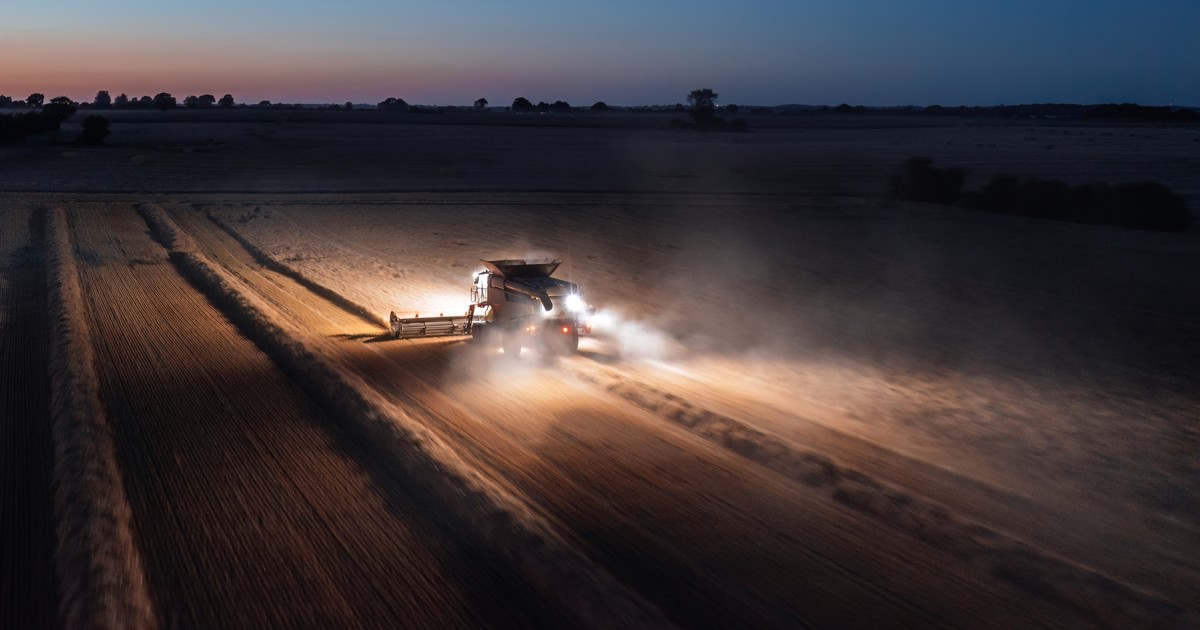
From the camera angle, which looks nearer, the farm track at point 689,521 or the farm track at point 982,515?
the farm track at point 689,521

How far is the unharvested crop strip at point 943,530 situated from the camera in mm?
8516

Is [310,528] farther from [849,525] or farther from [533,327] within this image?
[533,327]

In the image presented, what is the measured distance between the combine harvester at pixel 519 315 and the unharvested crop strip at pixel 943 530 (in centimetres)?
359

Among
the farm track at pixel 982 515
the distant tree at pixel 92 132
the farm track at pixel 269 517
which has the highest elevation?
the distant tree at pixel 92 132

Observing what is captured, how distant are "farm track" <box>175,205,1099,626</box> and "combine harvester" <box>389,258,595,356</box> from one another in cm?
209

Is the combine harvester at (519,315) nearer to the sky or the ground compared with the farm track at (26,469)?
nearer to the sky

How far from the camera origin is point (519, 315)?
17.6 m

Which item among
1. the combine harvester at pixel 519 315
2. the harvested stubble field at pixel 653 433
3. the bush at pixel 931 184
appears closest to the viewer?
the harvested stubble field at pixel 653 433

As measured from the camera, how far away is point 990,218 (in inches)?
1533

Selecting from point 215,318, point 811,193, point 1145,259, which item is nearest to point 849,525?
point 215,318

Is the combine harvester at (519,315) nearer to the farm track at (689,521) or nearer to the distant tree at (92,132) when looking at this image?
the farm track at (689,521)

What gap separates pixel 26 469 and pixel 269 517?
3614 mm

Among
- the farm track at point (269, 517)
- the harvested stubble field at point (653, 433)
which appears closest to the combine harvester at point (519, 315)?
the harvested stubble field at point (653, 433)

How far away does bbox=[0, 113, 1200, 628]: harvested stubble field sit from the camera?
28.5ft
